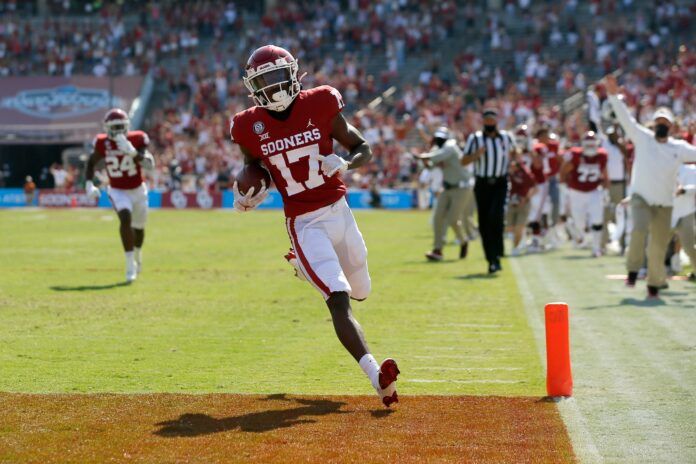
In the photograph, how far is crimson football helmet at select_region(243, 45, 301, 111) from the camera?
6996mm

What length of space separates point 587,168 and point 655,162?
23.4ft

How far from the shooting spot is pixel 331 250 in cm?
703

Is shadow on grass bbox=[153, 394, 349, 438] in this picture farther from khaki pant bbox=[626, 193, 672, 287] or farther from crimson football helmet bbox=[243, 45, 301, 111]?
khaki pant bbox=[626, 193, 672, 287]

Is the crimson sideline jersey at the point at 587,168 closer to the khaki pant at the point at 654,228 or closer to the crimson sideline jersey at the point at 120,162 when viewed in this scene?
the khaki pant at the point at 654,228

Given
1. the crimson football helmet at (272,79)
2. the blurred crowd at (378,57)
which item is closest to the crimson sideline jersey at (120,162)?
the crimson football helmet at (272,79)

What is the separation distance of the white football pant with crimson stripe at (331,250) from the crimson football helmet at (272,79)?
28.0 inches

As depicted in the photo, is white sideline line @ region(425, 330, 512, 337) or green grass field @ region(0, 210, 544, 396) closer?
green grass field @ region(0, 210, 544, 396)

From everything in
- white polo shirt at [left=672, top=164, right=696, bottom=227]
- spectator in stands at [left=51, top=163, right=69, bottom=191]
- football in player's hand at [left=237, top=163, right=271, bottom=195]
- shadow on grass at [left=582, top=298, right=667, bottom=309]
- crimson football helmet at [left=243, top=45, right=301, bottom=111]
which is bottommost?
spectator in stands at [left=51, top=163, right=69, bottom=191]

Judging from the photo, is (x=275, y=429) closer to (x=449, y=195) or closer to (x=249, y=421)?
(x=249, y=421)

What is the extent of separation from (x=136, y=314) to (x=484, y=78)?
3024cm

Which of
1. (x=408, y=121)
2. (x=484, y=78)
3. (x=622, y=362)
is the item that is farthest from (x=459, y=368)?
(x=484, y=78)

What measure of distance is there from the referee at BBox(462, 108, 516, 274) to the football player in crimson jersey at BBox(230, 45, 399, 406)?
27.8ft

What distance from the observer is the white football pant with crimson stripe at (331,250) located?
6906 millimetres

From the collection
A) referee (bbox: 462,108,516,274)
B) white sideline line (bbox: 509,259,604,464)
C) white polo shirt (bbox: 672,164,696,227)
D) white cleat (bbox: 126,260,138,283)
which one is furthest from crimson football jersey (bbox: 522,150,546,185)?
white sideline line (bbox: 509,259,604,464)
